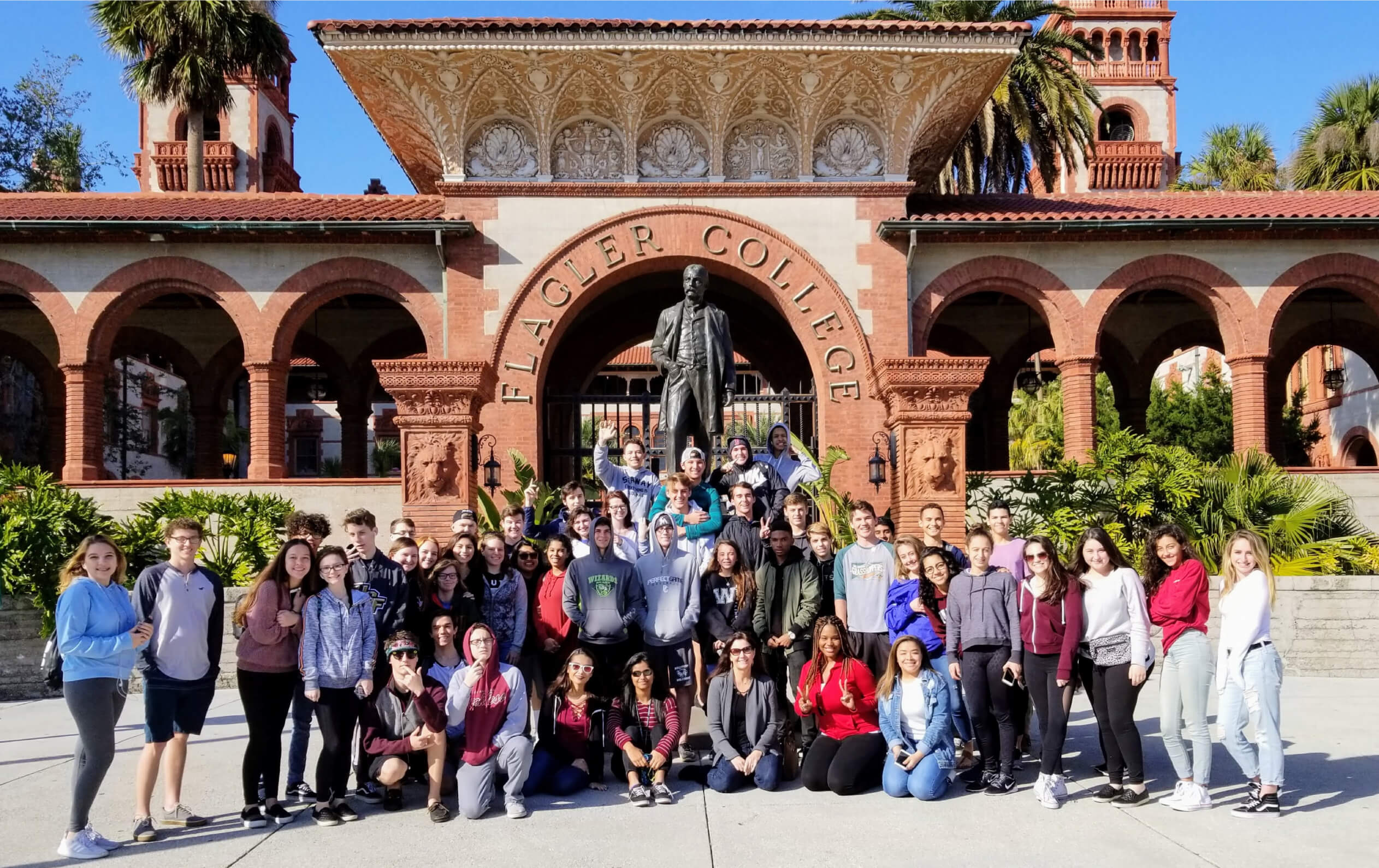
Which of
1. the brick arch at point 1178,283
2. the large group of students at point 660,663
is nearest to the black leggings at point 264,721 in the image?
the large group of students at point 660,663

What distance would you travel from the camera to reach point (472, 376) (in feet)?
49.1

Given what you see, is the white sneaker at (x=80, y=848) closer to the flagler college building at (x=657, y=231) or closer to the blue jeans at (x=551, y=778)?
the blue jeans at (x=551, y=778)

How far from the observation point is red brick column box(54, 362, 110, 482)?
1822cm

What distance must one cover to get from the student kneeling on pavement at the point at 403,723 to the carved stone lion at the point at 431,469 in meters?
7.81

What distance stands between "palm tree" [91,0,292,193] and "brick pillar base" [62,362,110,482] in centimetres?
787

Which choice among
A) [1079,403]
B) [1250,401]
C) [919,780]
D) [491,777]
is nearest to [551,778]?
[491,777]

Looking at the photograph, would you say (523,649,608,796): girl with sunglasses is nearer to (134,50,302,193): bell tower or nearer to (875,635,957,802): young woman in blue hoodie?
(875,635,957,802): young woman in blue hoodie

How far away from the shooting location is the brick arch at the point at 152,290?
1844 centimetres

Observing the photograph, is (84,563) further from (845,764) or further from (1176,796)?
(1176,796)

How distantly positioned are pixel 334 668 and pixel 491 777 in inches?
44.4

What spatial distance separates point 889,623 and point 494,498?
9.85 meters

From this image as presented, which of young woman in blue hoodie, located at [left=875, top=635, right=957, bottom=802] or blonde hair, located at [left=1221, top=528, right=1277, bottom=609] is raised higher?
blonde hair, located at [left=1221, top=528, right=1277, bottom=609]

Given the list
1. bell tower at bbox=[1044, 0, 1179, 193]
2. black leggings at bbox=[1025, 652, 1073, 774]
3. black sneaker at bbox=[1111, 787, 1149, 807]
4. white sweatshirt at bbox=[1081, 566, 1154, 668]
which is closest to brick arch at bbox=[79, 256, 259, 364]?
black leggings at bbox=[1025, 652, 1073, 774]

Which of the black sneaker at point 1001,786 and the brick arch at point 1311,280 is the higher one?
the brick arch at point 1311,280
